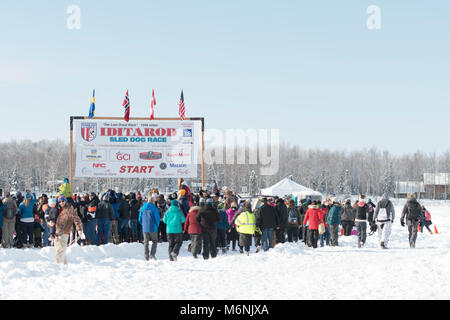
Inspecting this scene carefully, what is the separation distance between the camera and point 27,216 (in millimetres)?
15250

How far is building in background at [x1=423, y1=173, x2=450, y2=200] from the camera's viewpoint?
120 m

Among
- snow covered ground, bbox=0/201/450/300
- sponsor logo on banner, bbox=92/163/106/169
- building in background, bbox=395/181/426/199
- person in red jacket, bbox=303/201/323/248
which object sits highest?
sponsor logo on banner, bbox=92/163/106/169

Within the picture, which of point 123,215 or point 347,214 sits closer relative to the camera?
point 123,215

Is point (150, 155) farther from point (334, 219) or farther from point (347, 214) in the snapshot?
point (334, 219)

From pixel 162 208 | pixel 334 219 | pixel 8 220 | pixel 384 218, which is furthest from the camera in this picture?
pixel 334 219

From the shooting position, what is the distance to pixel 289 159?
144375 mm

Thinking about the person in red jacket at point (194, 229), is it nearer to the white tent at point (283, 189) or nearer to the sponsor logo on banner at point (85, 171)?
the sponsor logo on banner at point (85, 171)

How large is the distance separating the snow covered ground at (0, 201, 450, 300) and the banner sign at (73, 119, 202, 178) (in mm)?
9249

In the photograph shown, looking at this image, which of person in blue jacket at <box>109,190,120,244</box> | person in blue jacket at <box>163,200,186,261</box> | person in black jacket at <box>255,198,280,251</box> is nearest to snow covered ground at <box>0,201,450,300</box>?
person in blue jacket at <box>163,200,186,261</box>

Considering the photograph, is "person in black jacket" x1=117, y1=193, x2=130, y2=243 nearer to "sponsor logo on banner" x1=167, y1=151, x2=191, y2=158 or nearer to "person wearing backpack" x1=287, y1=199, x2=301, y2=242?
"person wearing backpack" x1=287, y1=199, x2=301, y2=242

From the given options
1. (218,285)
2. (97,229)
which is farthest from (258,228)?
(218,285)

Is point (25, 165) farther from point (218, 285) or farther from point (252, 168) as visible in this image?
point (218, 285)

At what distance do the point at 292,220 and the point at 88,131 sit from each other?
9.84 metres

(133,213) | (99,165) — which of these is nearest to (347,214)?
(133,213)
